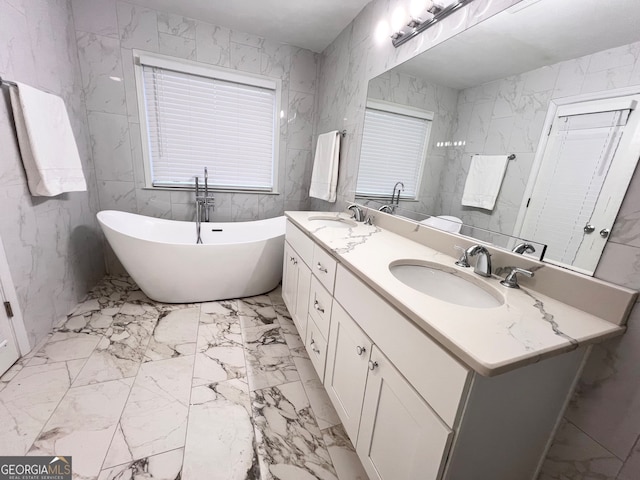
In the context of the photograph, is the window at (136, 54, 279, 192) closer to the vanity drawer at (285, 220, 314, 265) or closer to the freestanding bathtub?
the freestanding bathtub

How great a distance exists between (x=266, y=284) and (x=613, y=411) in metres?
2.16

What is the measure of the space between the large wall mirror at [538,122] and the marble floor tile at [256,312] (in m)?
1.41

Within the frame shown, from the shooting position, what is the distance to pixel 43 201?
1683 mm

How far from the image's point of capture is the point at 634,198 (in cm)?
68

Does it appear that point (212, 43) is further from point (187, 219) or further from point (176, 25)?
point (187, 219)

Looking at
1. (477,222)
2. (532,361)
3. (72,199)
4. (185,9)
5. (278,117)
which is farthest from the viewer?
(278,117)

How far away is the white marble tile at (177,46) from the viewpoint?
228 centimetres

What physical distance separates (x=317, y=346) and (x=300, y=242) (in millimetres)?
661

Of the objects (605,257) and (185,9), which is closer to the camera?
(605,257)

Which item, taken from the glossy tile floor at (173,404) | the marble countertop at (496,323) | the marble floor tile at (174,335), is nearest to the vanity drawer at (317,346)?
the glossy tile floor at (173,404)

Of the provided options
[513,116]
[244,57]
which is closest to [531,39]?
[513,116]

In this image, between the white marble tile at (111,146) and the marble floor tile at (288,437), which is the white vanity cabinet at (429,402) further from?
the white marble tile at (111,146)

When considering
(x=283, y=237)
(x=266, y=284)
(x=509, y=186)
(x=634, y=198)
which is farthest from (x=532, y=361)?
(x=266, y=284)

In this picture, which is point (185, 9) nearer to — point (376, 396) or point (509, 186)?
point (509, 186)
